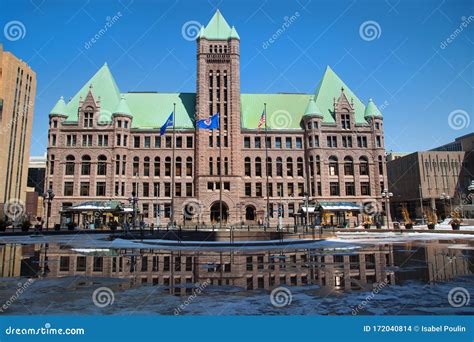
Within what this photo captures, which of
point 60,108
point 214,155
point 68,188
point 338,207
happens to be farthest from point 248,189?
point 60,108

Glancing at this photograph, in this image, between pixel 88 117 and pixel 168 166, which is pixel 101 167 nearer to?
pixel 88 117

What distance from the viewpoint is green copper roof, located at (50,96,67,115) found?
63250mm

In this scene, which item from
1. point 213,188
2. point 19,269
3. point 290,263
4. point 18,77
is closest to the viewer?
point 19,269

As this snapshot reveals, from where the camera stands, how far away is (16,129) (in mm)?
84688

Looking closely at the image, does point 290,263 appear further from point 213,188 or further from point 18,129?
point 18,129

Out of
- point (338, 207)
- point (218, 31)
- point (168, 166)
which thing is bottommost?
point (338, 207)

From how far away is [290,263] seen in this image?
14812 millimetres

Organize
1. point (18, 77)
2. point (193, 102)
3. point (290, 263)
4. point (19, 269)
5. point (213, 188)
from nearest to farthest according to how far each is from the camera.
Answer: point (19, 269) → point (290, 263) → point (213, 188) → point (193, 102) → point (18, 77)

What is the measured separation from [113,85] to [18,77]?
30.3 metres

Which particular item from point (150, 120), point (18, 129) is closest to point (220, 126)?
point (150, 120)

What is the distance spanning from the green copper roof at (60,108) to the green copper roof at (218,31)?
2959 centimetres

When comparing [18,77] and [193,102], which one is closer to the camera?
[193,102]

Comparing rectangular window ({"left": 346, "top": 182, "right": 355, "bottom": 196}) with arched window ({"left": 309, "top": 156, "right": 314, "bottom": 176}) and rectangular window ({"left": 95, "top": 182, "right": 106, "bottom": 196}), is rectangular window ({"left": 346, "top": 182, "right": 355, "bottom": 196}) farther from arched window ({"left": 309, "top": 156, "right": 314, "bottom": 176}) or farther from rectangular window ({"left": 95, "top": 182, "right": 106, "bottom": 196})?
rectangular window ({"left": 95, "top": 182, "right": 106, "bottom": 196})

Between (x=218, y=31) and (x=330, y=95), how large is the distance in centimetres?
2643
